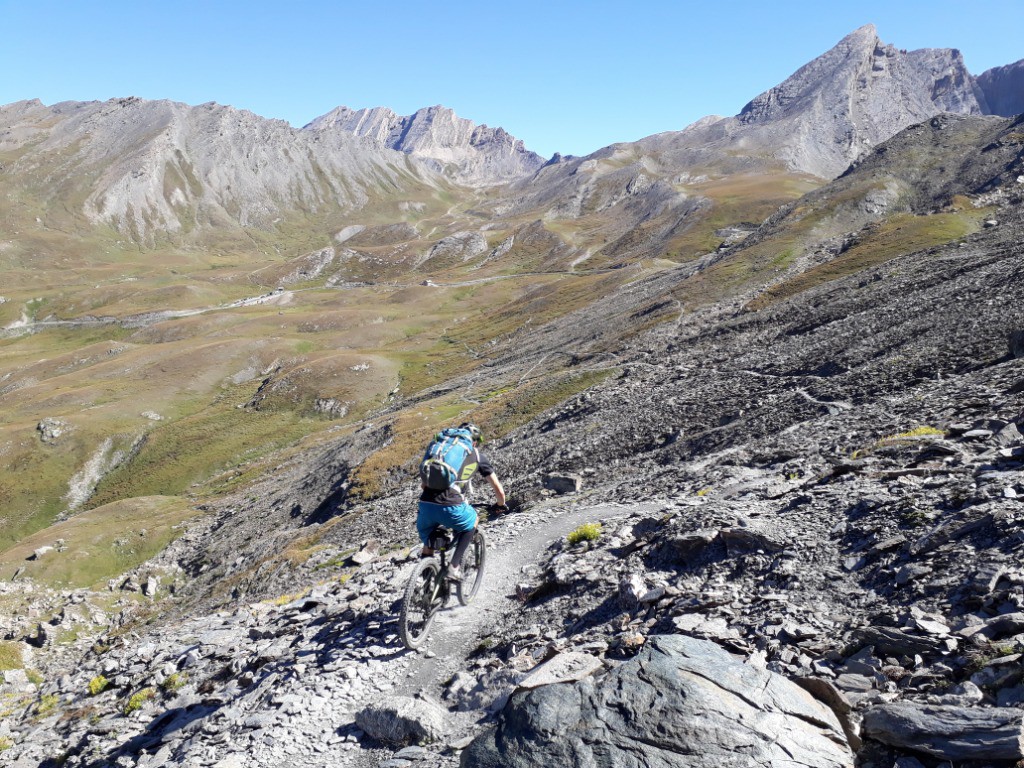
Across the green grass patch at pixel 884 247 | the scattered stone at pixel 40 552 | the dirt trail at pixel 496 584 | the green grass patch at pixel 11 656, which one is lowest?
the green grass patch at pixel 11 656

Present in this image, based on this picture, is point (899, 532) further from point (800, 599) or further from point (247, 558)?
point (247, 558)

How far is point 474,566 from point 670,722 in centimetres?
910

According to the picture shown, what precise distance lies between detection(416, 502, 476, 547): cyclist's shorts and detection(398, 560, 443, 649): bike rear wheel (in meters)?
0.67

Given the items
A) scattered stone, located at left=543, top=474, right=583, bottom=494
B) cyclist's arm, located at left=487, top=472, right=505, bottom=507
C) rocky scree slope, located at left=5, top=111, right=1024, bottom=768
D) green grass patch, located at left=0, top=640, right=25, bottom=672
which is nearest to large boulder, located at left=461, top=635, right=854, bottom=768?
rocky scree slope, located at left=5, top=111, right=1024, bottom=768

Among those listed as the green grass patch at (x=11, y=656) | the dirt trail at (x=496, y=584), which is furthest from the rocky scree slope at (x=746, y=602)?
the green grass patch at (x=11, y=656)

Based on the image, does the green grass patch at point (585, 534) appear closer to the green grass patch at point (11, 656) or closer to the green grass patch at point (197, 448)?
the green grass patch at point (11, 656)

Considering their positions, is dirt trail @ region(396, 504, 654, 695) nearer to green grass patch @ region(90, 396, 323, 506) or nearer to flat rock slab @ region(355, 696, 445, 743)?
flat rock slab @ region(355, 696, 445, 743)

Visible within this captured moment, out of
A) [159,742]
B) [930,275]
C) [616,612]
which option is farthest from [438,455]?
[930,275]

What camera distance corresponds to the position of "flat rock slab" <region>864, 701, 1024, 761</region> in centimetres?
600

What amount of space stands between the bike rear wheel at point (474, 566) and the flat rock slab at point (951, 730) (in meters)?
9.10

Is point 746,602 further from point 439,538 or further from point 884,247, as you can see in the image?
point 884,247

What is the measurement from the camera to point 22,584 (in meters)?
45.8

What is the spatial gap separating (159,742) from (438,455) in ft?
28.3

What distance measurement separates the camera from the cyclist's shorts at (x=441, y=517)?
1285 centimetres
